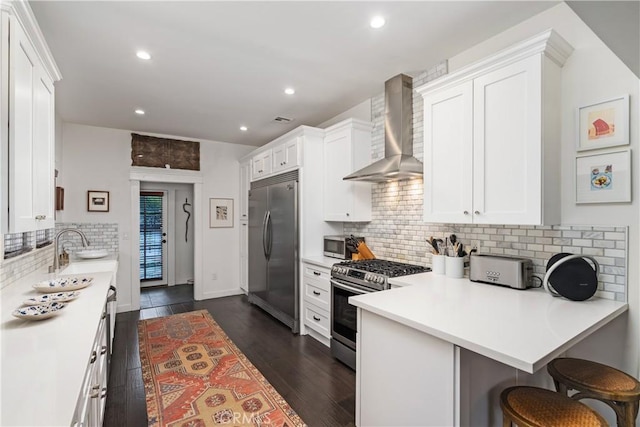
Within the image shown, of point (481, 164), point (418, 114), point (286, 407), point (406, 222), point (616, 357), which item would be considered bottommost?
point (286, 407)

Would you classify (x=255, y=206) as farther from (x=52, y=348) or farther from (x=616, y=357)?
(x=616, y=357)

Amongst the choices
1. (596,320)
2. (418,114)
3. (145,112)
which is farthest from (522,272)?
(145,112)

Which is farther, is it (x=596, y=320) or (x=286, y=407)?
(x=286, y=407)

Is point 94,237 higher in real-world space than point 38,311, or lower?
higher

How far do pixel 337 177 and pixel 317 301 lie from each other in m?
1.42

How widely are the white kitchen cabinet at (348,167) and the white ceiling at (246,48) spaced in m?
0.37

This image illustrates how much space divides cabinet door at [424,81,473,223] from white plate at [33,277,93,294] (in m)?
2.60

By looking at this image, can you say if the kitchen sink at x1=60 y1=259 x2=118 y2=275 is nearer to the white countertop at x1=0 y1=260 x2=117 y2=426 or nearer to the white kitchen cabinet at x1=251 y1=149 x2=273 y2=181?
the white countertop at x1=0 y1=260 x2=117 y2=426

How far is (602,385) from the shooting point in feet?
4.58

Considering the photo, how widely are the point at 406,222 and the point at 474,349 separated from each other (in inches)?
76.0

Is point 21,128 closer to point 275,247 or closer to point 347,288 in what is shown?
point 347,288

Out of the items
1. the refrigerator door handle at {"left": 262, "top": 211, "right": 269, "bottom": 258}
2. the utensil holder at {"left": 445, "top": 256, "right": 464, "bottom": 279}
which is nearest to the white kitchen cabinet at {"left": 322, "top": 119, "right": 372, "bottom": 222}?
the refrigerator door handle at {"left": 262, "top": 211, "right": 269, "bottom": 258}

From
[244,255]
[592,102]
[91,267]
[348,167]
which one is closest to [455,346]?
[592,102]

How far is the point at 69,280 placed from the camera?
2211 millimetres
